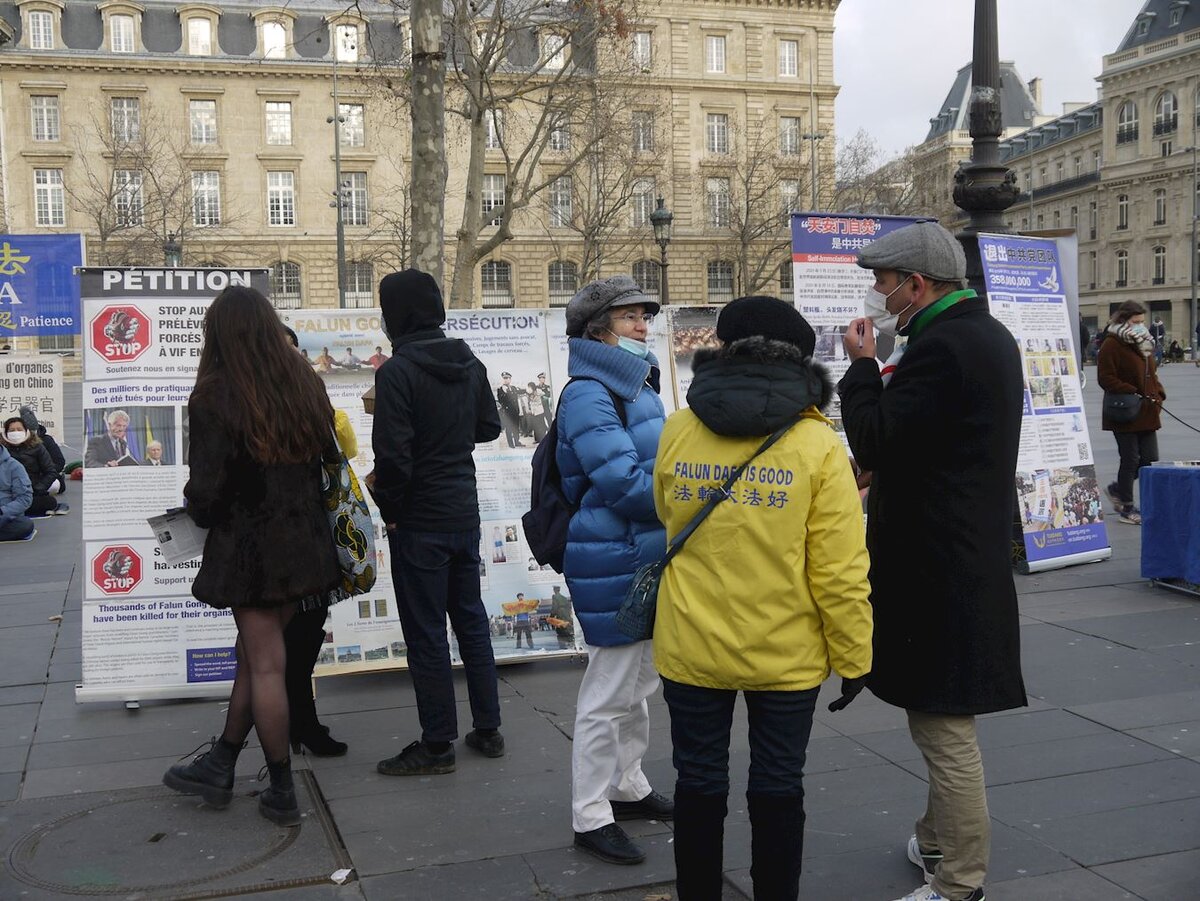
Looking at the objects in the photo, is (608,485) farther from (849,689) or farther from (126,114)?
(126,114)

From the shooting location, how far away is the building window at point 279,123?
5428cm

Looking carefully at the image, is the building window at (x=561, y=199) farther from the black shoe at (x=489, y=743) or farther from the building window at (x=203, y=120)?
the black shoe at (x=489, y=743)

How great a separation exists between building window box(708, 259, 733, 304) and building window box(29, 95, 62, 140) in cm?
3033

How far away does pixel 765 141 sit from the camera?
179ft

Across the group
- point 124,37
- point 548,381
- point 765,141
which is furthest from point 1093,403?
point 124,37

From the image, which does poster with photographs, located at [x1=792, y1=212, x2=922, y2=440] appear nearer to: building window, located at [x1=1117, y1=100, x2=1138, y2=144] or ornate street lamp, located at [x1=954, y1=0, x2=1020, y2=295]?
ornate street lamp, located at [x1=954, y1=0, x2=1020, y2=295]

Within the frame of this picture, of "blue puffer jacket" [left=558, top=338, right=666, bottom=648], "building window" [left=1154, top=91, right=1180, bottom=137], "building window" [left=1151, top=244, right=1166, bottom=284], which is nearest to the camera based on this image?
"blue puffer jacket" [left=558, top=338, right=666, bottom=648]

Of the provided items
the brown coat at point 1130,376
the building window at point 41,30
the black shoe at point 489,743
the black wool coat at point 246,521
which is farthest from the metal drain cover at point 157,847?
the building window at point 41,30

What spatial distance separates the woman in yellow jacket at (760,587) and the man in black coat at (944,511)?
0.29 meters

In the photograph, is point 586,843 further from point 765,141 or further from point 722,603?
point 765,141

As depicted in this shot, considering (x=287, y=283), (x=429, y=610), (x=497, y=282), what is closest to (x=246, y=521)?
(x=429, y=610)

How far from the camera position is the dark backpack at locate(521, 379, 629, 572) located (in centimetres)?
398

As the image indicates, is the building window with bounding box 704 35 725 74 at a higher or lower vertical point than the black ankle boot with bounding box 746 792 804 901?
higher

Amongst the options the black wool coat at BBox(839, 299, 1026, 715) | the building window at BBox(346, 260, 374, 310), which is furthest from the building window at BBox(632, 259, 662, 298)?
the black wool coat at BBox(839, 299, 1026, 715)
